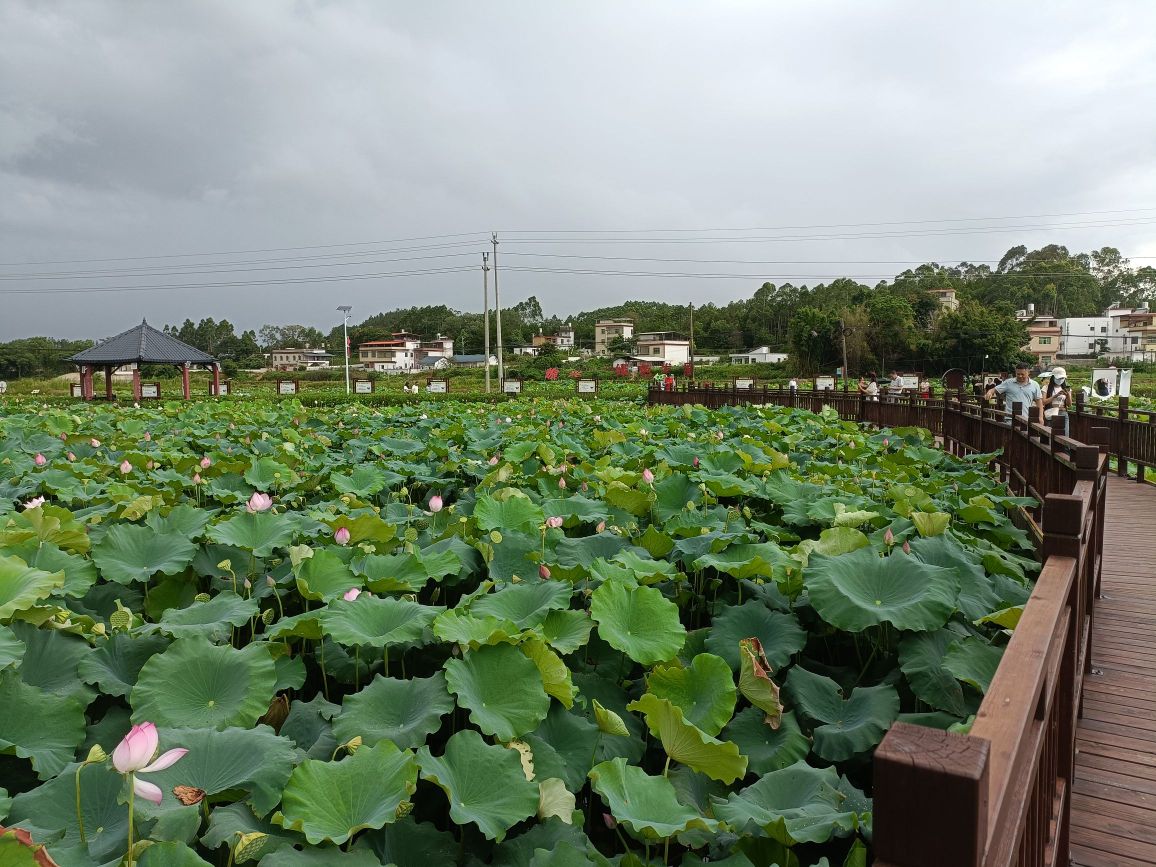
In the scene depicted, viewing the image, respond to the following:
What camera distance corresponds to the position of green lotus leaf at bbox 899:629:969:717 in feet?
5.65

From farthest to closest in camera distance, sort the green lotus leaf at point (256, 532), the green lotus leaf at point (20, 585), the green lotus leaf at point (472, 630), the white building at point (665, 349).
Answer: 1. the white building at point (665, 349)
2. the green lotus leaf at point (256, 532)
3. the green lotus leaf at point (20, 585)
4. the green lotus leaf at point (472, 630)

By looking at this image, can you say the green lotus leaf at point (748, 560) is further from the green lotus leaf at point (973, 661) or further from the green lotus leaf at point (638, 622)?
the green lotus leaf at point (973, 661)

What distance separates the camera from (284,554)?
100 inches

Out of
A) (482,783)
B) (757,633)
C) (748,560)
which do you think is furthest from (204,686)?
(748,560)

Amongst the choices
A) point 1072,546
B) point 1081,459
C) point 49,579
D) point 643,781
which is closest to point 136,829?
point 643,781

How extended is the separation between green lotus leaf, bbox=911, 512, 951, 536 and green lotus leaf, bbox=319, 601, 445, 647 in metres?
1.70

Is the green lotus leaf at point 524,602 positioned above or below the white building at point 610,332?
below

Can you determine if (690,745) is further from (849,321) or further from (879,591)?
(849,321)

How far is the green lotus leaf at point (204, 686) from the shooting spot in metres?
1.46

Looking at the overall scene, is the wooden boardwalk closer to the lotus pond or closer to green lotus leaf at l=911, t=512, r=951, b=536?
the lotus pond

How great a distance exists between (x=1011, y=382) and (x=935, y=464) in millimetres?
3474

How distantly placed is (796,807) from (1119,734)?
2.18m

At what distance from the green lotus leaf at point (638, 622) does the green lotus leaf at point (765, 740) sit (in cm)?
21

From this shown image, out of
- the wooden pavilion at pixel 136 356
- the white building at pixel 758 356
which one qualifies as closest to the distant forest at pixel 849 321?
the white building at pixel 758 356
